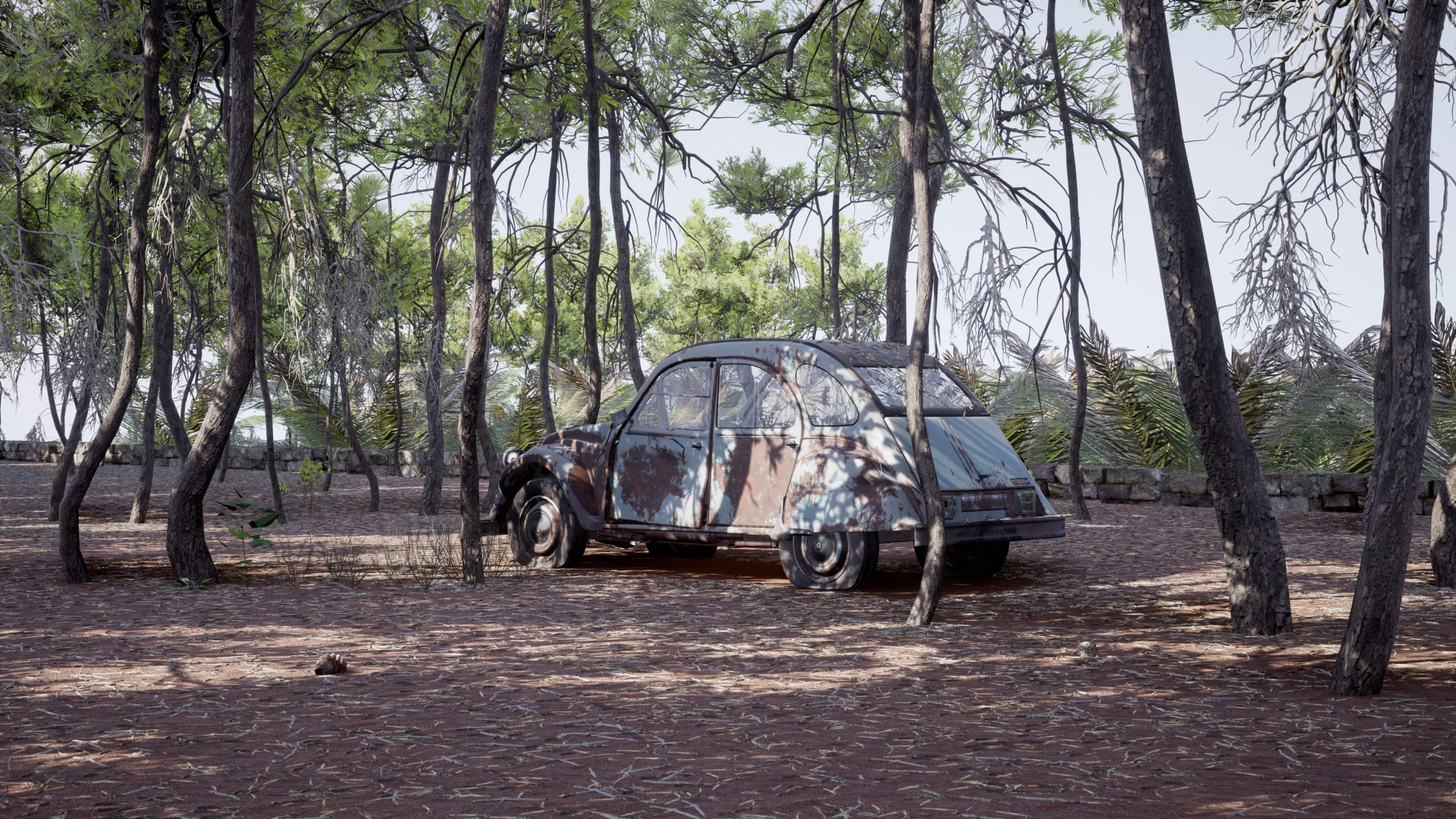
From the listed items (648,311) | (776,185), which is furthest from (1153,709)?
(648,311)

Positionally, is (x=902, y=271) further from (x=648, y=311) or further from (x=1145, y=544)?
→ (x=648, y=311)

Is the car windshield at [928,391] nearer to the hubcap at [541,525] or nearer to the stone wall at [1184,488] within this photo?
the hubcap at [541,525]

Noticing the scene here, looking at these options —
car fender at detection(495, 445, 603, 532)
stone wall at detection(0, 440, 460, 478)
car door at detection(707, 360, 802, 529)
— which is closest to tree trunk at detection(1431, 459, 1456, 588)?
car door at detection(707, 360, 802, 529)

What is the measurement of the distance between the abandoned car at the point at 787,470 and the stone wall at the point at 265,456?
1069cm

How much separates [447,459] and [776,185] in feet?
25.3

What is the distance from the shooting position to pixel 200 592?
8.59m

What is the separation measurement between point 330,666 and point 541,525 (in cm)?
445

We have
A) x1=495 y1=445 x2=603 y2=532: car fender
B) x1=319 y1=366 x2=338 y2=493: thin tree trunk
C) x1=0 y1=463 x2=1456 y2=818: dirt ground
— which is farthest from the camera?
x1=319 y1=366 x2=338 y2=493: thin tree trunk

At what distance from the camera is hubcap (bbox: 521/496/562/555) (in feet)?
33.0

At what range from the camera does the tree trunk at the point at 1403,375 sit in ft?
17.7

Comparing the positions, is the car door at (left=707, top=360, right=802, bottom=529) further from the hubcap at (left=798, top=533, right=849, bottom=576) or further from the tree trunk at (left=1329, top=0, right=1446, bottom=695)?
the tree trunk at (left=1329, top=0, right=1446, bottom=695)

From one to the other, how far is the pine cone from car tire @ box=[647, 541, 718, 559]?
17.1ft

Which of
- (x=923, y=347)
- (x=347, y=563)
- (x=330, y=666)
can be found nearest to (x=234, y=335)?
(x=347, y=563)

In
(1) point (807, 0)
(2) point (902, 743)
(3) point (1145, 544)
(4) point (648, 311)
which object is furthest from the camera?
(4) point (648, 311)
